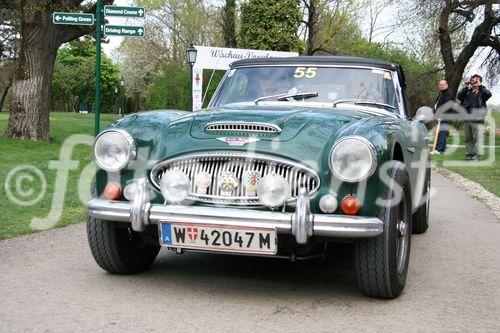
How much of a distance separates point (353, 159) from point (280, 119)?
597 millimetres

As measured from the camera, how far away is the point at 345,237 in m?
3.42

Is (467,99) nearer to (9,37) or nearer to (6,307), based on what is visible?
(6,307)

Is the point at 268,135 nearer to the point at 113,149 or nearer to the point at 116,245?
the point at 113,149

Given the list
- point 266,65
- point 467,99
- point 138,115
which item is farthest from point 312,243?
point 467,99

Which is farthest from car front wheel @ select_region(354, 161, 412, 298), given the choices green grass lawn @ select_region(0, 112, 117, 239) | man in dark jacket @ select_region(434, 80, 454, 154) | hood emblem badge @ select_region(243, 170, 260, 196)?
man in dark jacket @ select_region(434, 80, 454, 154)

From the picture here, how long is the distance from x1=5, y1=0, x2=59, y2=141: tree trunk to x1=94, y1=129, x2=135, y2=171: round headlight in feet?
39.4

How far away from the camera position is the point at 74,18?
10141mm

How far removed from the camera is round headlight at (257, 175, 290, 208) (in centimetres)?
346

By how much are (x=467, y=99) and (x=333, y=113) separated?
35.8 feet

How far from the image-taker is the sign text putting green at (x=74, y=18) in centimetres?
1009

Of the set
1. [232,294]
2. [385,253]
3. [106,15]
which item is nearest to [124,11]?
[106,15]

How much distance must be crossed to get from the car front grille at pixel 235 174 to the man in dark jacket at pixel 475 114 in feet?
35.8

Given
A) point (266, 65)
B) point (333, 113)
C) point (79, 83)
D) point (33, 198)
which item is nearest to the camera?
point (333, 113)

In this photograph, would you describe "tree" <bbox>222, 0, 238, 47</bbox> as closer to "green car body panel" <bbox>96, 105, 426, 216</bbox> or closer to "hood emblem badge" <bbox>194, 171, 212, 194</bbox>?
"green car body panel" <bbox>96, 105, 426, 216</bbox>
